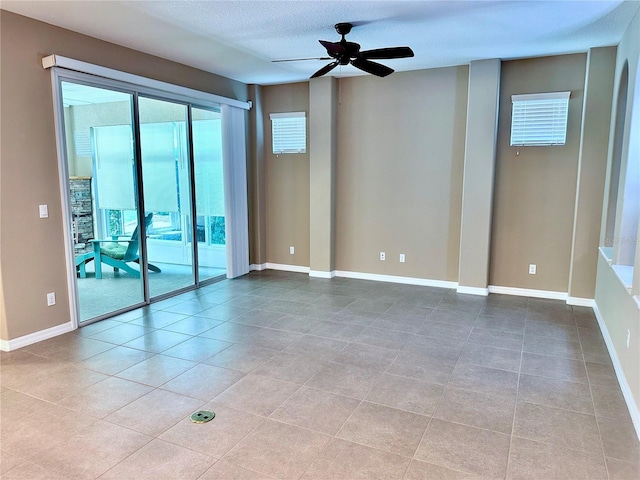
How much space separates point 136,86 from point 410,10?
112 inches

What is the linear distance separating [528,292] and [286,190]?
3.61 m

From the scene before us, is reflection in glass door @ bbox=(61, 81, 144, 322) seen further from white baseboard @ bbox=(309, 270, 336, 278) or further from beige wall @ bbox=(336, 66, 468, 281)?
beige wall @ bbox=(336, 66, 468, 281)

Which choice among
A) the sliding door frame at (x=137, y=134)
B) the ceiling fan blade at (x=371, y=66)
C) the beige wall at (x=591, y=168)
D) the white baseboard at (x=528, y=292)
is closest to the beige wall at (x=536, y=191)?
the white baseboard at (x=528, y=292)

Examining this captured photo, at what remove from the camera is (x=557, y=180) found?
4891 millimetres

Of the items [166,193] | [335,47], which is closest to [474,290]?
[335,47]

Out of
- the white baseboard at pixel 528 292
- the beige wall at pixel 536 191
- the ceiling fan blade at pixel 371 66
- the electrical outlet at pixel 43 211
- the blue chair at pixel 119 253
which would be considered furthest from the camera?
the white baseboard at pixel 528 292

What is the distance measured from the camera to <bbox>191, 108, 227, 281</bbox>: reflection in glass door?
550 centimetres

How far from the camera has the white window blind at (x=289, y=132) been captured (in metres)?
6.17

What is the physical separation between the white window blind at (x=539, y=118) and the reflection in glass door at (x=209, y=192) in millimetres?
3780

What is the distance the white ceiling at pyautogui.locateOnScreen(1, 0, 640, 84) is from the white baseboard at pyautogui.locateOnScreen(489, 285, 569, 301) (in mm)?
2718

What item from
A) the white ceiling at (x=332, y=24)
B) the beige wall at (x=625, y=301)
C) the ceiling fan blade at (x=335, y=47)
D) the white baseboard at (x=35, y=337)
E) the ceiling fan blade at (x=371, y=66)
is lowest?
the white baseboard at (x=35, y=337)

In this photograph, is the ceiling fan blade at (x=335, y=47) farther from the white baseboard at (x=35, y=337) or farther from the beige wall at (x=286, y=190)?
the white baseboard at (x=35, y=337)

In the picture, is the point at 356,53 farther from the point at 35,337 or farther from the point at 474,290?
the point at 35,337

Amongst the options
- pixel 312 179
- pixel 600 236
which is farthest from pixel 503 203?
pixel 312 179
